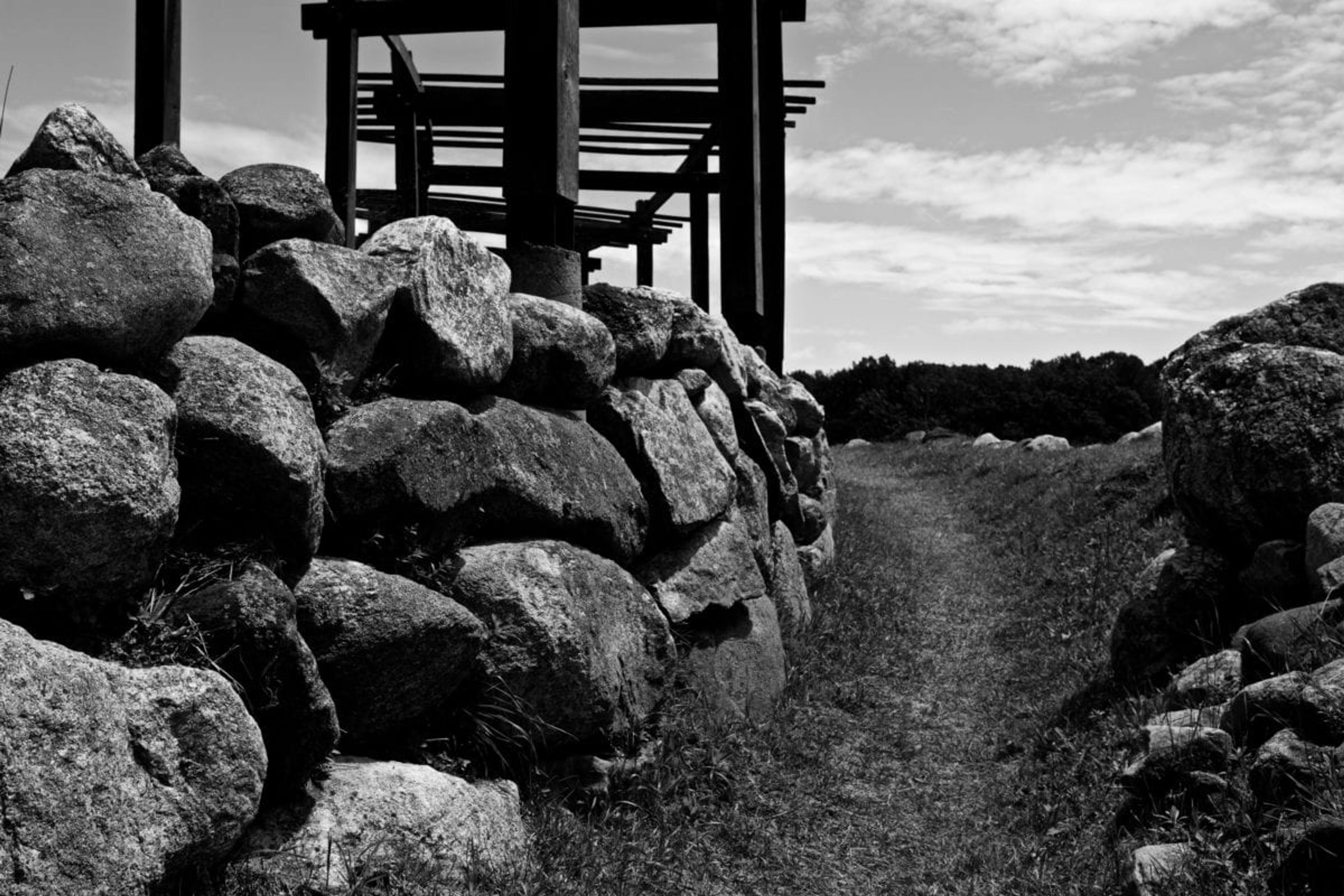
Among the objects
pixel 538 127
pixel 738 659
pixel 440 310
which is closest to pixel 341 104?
pixel 538 127

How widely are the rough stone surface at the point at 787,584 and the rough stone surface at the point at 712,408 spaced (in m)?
0.83

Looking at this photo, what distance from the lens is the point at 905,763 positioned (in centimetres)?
648

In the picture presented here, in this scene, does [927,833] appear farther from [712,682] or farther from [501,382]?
[501,382]

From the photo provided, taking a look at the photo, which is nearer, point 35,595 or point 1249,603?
point 35,595

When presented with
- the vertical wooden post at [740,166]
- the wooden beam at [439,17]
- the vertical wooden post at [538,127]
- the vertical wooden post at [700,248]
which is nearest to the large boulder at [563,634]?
the vertical wooden post at [538,127]

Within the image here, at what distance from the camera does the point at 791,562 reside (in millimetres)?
8586

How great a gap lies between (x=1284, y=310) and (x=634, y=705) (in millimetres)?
4571

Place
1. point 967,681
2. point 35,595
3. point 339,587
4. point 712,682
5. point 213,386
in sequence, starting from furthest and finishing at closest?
1. point 967,681
2. point 712,682
3. point 339,587
4. point 213,386
5. point 35,595

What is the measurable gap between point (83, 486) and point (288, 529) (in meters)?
0.79

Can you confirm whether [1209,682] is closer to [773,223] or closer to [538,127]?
[538,127]

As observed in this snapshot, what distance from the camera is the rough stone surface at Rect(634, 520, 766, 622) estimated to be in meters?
6.15

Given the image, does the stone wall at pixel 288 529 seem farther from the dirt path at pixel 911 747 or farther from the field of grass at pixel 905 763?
the dirt path at pixel 911 747

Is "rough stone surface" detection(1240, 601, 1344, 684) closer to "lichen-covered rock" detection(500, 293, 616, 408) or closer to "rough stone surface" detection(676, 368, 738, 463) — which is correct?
"rough stone surface" detection(676, 368, 738, 463)

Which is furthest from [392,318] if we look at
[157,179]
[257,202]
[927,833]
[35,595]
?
[927,833]
